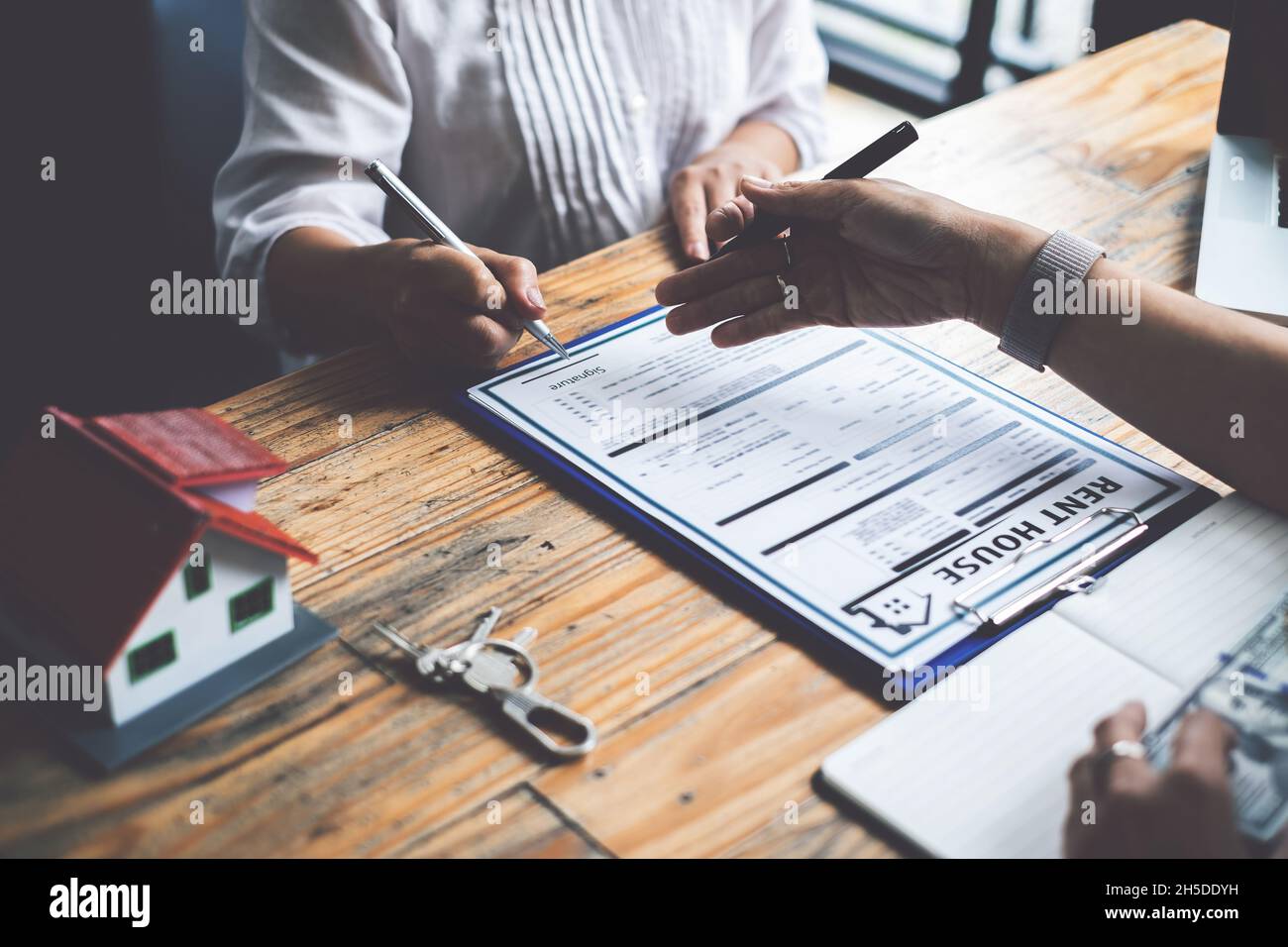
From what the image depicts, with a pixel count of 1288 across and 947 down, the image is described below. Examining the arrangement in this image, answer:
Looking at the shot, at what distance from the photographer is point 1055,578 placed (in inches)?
31.6

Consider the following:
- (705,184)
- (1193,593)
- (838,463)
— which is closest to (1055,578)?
(1193,593)

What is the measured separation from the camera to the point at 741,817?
2.15ft

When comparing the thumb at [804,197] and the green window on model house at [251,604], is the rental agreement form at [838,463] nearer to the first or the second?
the thumb at [804,197]

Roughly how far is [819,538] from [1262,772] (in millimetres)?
314

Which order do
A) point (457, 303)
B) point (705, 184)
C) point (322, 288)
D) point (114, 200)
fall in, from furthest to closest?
point (114, 200), point (705, 184), point (322, 288), point (457, 303)

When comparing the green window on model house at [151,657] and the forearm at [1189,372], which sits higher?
the forearm at [1189,372]

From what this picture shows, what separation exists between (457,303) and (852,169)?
37 centimetres

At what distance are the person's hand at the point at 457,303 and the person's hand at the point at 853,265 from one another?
0.14 m

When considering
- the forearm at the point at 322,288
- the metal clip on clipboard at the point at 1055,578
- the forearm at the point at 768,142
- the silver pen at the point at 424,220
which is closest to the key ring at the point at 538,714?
the metal clip on clipboard at the point at 1055,578

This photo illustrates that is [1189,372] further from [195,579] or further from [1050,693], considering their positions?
[195,579]

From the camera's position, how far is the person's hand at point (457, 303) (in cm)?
100

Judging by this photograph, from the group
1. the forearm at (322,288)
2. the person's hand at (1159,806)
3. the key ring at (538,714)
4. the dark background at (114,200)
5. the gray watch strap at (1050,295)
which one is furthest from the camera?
the dark background at (114,200)
